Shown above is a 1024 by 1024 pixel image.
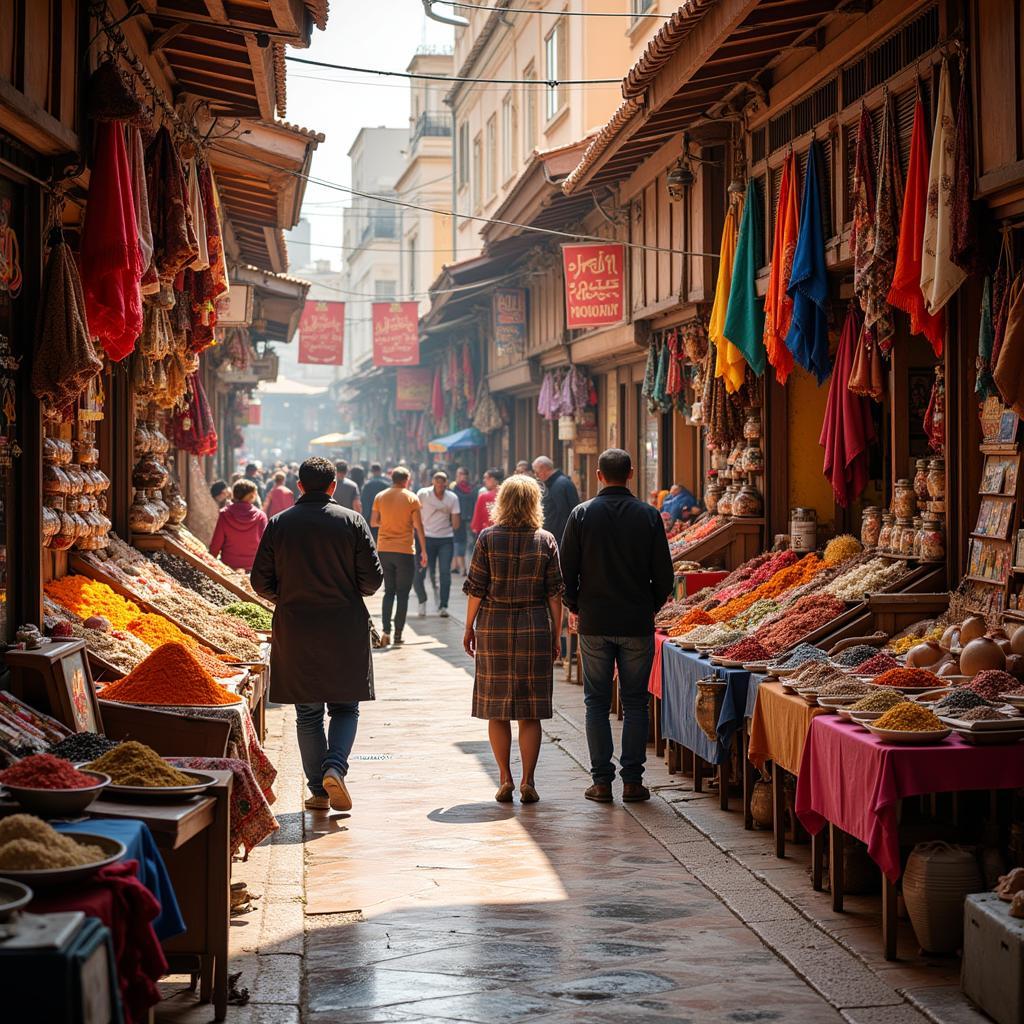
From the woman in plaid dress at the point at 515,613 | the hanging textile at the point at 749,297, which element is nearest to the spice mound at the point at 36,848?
the woman in plaid dress at the point at 515,613

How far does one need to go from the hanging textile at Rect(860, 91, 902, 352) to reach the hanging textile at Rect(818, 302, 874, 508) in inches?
46.3

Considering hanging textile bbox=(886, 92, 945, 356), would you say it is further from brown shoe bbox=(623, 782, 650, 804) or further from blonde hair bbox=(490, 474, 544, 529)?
brown shoe bbox=(623, 782, 650, 804)

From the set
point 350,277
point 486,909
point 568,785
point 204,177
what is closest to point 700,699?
point 568,785

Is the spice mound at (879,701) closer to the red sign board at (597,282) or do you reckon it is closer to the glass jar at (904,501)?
the glass jar at (904,501)

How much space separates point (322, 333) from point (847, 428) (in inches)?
831

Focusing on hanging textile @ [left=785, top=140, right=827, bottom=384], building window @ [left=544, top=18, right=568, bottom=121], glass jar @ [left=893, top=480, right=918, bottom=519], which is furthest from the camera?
building window @ [left=544, top=18, right=568, bottom=121]

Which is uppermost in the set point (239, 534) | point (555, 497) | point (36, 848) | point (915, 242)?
point (915, 242)

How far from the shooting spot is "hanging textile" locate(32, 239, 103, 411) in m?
6.80

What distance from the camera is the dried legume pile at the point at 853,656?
25.8ft

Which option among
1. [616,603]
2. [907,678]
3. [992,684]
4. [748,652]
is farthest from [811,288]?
[992,684]

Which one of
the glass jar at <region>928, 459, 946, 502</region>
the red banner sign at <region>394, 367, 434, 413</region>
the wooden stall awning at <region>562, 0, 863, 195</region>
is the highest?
the red banner sign at <region>394, 367, 434, 413</region>

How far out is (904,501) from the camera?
9.62m

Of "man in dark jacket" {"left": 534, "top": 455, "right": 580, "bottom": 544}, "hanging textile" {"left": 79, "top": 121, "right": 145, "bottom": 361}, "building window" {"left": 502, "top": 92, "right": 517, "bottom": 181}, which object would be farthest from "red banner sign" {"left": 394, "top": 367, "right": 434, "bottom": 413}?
"hanging textile" {"left": 79, "top": 121, "right": 145, "bottom": 361}

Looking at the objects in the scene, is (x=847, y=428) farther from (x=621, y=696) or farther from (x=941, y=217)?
(x=621, y=696)
